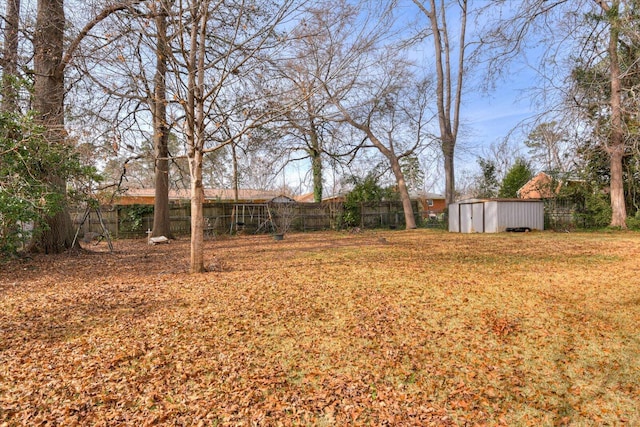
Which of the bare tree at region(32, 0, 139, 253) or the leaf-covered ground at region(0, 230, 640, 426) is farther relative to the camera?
the bare tree at region(32, 0, 139, 253)

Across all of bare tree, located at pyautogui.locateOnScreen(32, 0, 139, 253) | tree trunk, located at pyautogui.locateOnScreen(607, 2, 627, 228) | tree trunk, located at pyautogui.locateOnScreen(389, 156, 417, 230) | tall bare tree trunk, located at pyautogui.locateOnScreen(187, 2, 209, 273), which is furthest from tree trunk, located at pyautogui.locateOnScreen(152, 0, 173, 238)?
tree trunk, located at pyautogui.locateOnScreen(607, 2, 627, 228)

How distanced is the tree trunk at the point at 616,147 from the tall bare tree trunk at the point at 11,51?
15.8m

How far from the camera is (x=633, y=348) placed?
289 centimetres

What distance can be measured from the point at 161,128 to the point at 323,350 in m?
7.60

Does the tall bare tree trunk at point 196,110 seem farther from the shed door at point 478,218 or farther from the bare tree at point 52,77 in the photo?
the shed door at point 478,218

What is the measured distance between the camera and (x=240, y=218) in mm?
15523

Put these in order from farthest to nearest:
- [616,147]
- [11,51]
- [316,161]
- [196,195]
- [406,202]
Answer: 1. [316,161]
2. [406,202]
3. [616,147]
4. [11,51]
5. [196,195]

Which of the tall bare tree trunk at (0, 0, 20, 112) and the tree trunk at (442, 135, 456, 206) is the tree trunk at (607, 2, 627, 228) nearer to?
the tree trunk at (442, 135, 456, 206)

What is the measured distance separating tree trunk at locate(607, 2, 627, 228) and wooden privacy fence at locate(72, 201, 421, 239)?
8.14m

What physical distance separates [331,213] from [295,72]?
1092cm

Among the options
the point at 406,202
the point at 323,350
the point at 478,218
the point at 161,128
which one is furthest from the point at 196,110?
the point at 406,202

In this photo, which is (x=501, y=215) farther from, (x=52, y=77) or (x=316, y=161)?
(x=52, y=77)

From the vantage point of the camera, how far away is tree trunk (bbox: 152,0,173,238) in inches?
203

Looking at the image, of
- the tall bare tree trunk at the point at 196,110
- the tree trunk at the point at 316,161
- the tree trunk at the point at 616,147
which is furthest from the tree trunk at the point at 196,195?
the tree trunk at the point at 616,147
